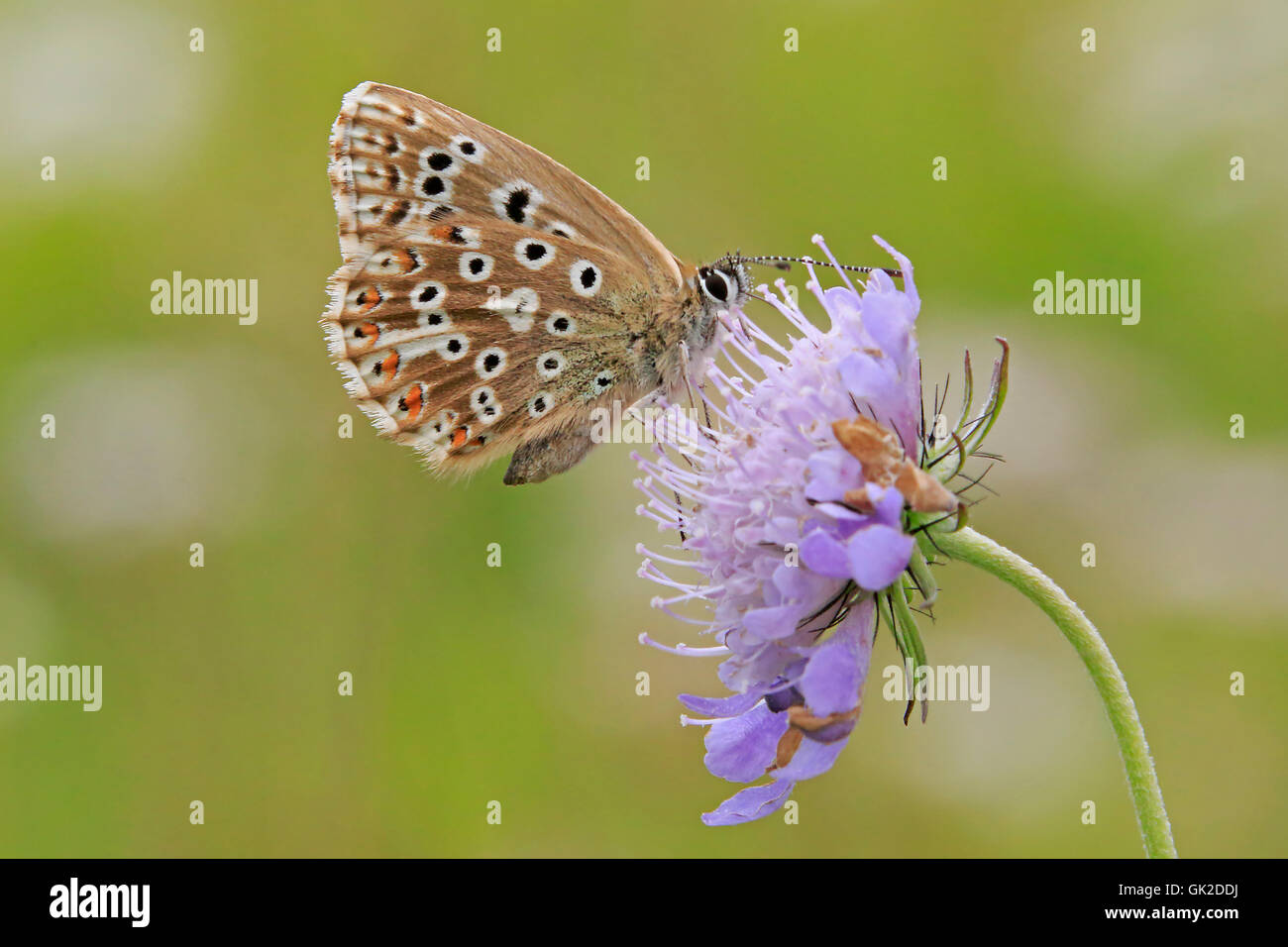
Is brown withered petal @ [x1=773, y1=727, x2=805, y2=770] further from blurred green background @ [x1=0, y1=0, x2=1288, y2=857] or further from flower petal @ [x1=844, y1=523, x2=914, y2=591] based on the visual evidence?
blurred green background @ [x1=0, y1=0, x2=1288, y2=857]

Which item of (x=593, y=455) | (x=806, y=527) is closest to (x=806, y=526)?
(x=806, y=527)

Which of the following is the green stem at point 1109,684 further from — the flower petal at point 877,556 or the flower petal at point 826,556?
the flower petal at point 826,556

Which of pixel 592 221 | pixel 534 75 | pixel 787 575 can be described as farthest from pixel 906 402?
pixel 534 75

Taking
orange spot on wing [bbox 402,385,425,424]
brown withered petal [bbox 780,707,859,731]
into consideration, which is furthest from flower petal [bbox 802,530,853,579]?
orange spot on wing [bbox 402,385,425,424]

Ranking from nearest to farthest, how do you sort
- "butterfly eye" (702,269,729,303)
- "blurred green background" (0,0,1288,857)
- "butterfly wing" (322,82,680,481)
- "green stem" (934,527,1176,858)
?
"green stem" (934,527,1176,858)
"butterfly wing" (322,82,680,481)
"butterfly eye" (702,269,729,303)
"blurred green background" (0,0,1288,857)

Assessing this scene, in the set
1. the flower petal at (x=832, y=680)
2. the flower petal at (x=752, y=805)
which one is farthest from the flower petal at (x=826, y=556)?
the flower petal at (x=752, y=805)

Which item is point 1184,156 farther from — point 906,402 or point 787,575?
point 787,575

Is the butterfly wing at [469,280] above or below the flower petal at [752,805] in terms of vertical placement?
above
